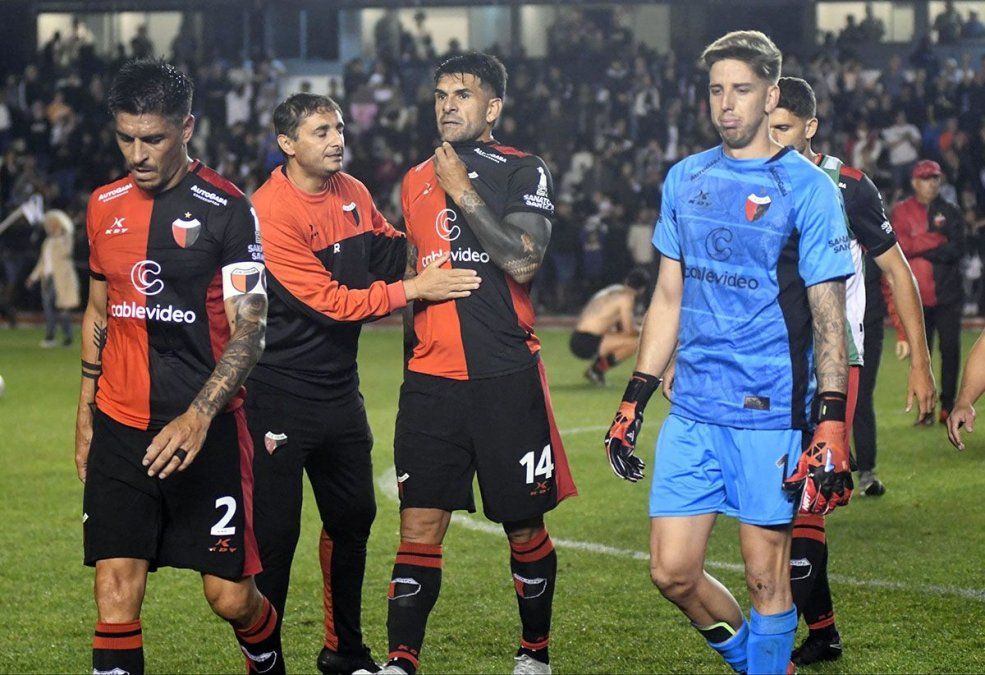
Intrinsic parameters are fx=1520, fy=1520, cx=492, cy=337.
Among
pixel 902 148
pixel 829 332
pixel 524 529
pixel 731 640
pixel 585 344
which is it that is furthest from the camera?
pixel 902 148

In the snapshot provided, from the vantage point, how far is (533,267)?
5.51 metres

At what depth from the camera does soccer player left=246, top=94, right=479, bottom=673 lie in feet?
18.7

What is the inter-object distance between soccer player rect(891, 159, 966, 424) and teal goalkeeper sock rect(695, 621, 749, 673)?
302 inches

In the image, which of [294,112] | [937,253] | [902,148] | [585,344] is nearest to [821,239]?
[294,112]

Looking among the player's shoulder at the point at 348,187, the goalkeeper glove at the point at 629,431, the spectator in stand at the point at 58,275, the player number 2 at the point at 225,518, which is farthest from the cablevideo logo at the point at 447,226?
the spectator in stand at the point at 58,275

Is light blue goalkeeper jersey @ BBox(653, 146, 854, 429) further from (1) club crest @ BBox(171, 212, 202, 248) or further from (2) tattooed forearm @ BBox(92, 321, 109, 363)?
(2) tattooed forearm @ BBox(92, 321, 109, 363)

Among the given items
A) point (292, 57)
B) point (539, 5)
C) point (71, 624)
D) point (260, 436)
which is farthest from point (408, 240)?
point (292, 57)

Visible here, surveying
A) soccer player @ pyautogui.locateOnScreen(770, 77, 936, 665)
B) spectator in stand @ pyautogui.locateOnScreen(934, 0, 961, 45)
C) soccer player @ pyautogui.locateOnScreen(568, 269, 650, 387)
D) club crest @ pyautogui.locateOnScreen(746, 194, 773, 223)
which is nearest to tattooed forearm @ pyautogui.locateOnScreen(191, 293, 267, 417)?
club crest @ pyautogui.locateOnScreen(746, 194, 773, 223)

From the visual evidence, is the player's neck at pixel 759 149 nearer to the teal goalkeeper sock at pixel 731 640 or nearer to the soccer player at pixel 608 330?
the teal goalkeeper sock at pixel 731 640

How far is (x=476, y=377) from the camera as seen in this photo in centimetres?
555

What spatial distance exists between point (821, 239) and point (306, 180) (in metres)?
2.11

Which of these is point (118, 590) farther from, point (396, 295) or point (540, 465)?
point (540, 465)

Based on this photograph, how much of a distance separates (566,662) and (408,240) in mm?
1787

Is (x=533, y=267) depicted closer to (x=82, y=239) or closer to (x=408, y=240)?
(x=408, y=240)
